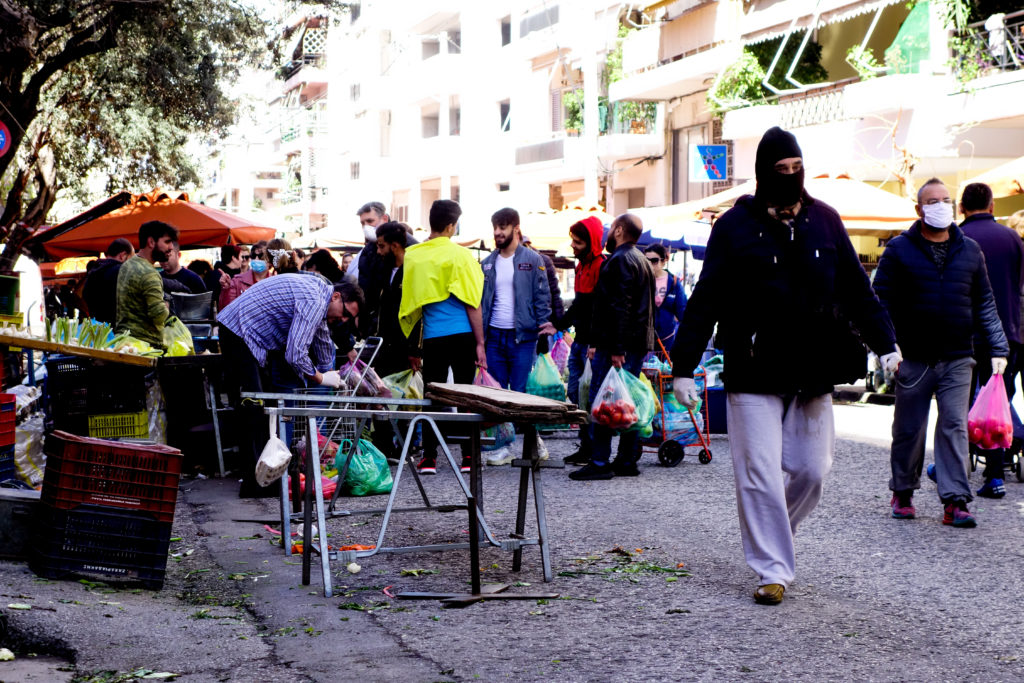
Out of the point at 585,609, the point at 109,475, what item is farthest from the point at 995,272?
the point at 109,475

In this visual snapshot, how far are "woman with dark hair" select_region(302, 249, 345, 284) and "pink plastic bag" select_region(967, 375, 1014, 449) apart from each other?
485 cm

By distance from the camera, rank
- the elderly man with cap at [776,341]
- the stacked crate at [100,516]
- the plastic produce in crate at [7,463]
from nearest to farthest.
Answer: the elderly man with cap at [776,341]
the stacked crate at [100,516]
the plastic produce in crate at [7,463]

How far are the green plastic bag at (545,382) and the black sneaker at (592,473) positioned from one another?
3.44 feet

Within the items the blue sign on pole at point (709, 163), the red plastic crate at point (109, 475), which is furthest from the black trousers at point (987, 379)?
the blue sign on pole at point (709, 163)

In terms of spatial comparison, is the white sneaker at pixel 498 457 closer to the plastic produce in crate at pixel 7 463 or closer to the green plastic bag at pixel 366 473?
the green plastic bag at pixel 366 473

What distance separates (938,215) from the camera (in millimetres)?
7828

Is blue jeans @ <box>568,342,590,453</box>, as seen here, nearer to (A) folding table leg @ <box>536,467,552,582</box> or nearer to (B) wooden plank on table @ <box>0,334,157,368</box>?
(B) wooden plank on table @ <box>0,334,157,368</box>

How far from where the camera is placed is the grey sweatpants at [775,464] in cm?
581

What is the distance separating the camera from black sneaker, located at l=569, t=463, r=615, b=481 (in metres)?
9.73

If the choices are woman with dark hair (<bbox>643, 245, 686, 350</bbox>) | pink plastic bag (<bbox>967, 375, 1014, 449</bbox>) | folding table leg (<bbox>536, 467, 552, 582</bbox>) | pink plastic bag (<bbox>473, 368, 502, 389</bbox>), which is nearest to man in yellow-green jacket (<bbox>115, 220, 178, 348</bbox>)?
pink plastic bag (<bbox>473, 368, 502, 389</bbox>)

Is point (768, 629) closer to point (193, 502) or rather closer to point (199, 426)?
point (193, 502)

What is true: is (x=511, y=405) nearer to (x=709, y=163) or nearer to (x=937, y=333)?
(x=937, y=333)

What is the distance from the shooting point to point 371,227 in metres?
Result: 11.8

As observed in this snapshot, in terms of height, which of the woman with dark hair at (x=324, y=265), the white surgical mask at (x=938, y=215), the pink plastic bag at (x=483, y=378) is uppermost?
the white surgical mask at (x=938, y=215)
